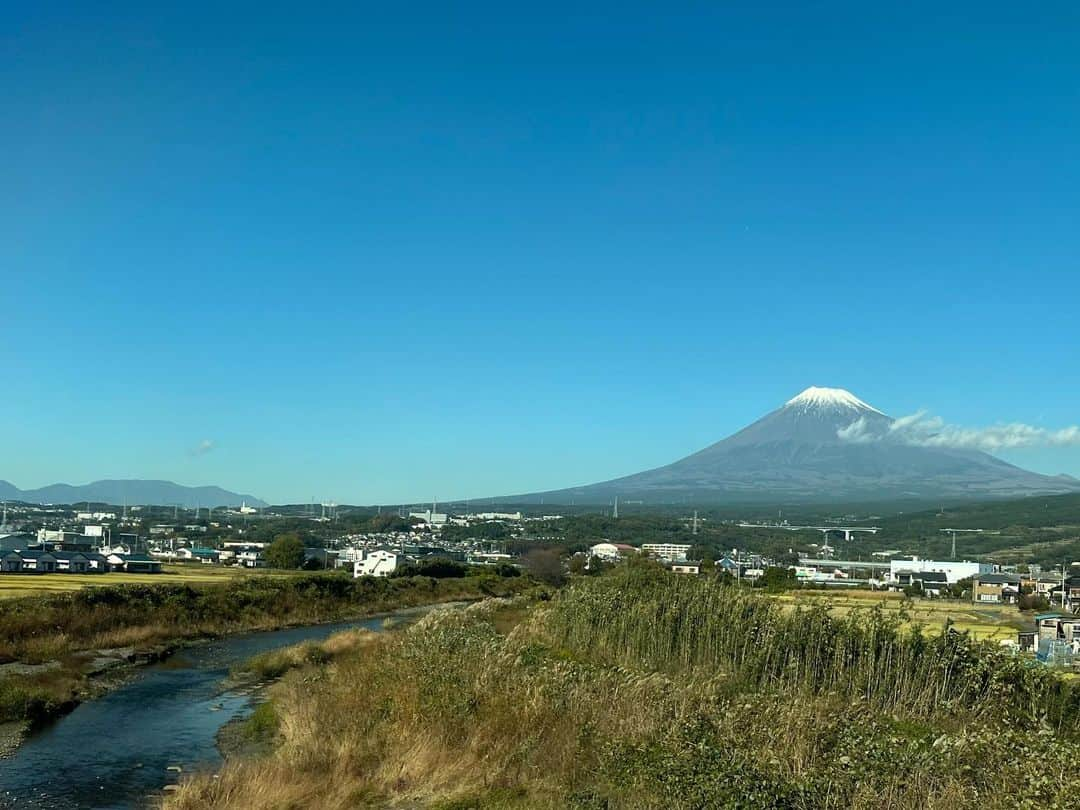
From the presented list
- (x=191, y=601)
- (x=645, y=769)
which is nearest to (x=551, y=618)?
(x=645, y=769)

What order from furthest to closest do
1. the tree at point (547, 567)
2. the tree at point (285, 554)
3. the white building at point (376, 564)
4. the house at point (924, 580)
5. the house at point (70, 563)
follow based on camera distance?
the white building at point (376, 564), the tree at point (285, 554), the tree at point (547, 567), the house at point (924, 580), the house at point (70, 563)

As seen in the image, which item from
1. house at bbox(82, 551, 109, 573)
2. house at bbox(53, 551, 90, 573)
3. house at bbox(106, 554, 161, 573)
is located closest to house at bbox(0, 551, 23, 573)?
house at bbox(53, 551, 90, 573)

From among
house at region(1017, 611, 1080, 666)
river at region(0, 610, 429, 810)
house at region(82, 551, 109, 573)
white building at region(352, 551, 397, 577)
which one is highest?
house at region(1017, 611, 1080, 666)

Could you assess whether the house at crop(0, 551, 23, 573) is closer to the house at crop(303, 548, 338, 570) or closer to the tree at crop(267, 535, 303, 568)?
the tree at crop(267, 535, 303, 568)

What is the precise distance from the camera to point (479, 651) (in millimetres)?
14922

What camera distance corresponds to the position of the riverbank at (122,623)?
17547 mm

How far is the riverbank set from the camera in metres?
17.5

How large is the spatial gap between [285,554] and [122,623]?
3852 cm

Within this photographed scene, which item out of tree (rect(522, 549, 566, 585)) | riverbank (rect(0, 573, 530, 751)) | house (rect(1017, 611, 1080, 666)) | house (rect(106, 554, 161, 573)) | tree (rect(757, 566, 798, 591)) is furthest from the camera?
tree (rect(522, 549, 566, 585))

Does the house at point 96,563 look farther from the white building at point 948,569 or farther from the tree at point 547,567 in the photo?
the white building at point 948,569

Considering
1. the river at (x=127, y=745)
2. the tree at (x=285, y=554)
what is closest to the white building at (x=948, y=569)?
the tree at (x=285, y=554)

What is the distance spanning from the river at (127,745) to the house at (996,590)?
46.3 meters

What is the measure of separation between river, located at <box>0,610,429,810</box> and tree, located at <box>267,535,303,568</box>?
1731 inches

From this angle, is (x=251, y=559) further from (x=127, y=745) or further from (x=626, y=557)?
(x=127, y=745)
